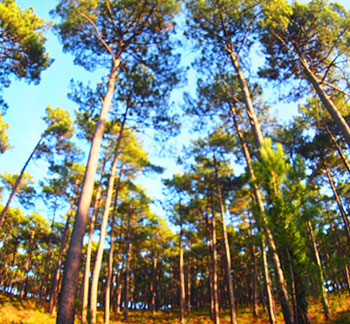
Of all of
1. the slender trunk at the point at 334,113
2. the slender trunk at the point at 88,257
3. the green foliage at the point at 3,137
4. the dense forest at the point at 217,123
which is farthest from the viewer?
the green foliage at the point at 3,137

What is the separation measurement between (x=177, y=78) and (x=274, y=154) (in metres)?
7.52

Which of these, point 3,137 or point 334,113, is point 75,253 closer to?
point 334,113

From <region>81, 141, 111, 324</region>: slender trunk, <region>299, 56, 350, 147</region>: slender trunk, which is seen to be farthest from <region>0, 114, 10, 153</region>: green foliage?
<region>299, 56, 350, 147</region>: slender trunk

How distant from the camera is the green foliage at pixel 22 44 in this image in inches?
388

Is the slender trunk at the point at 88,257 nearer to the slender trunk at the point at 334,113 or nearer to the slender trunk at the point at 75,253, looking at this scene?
the slender trunk at the point at 75,253

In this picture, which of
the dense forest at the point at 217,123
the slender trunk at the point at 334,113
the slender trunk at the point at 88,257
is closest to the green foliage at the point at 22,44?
the dense forest at the point at 217,123

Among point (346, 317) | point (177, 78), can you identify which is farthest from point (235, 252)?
point (177, 78)

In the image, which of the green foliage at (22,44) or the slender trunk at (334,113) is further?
the green foliage at (22,44)

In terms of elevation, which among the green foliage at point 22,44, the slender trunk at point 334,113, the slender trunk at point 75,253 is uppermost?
the green foliage at point 22,44

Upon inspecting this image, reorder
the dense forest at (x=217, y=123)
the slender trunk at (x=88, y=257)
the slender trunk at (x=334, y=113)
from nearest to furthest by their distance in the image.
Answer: the dense forest at (x=217, y=123) → the slender trunk at (x=334, y=113) → the slender trunk at (x=88, y=257)

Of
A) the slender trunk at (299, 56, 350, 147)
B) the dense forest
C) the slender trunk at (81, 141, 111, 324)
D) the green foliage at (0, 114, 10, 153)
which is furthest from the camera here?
the green foliage at (0, 114, 10, 153)

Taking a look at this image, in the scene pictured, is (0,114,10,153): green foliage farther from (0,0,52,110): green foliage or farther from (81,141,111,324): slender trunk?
(81,141,111,324): slender trunk

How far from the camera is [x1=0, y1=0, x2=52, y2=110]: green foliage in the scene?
9.84 meters

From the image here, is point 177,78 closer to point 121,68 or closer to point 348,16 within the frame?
point 121,68
